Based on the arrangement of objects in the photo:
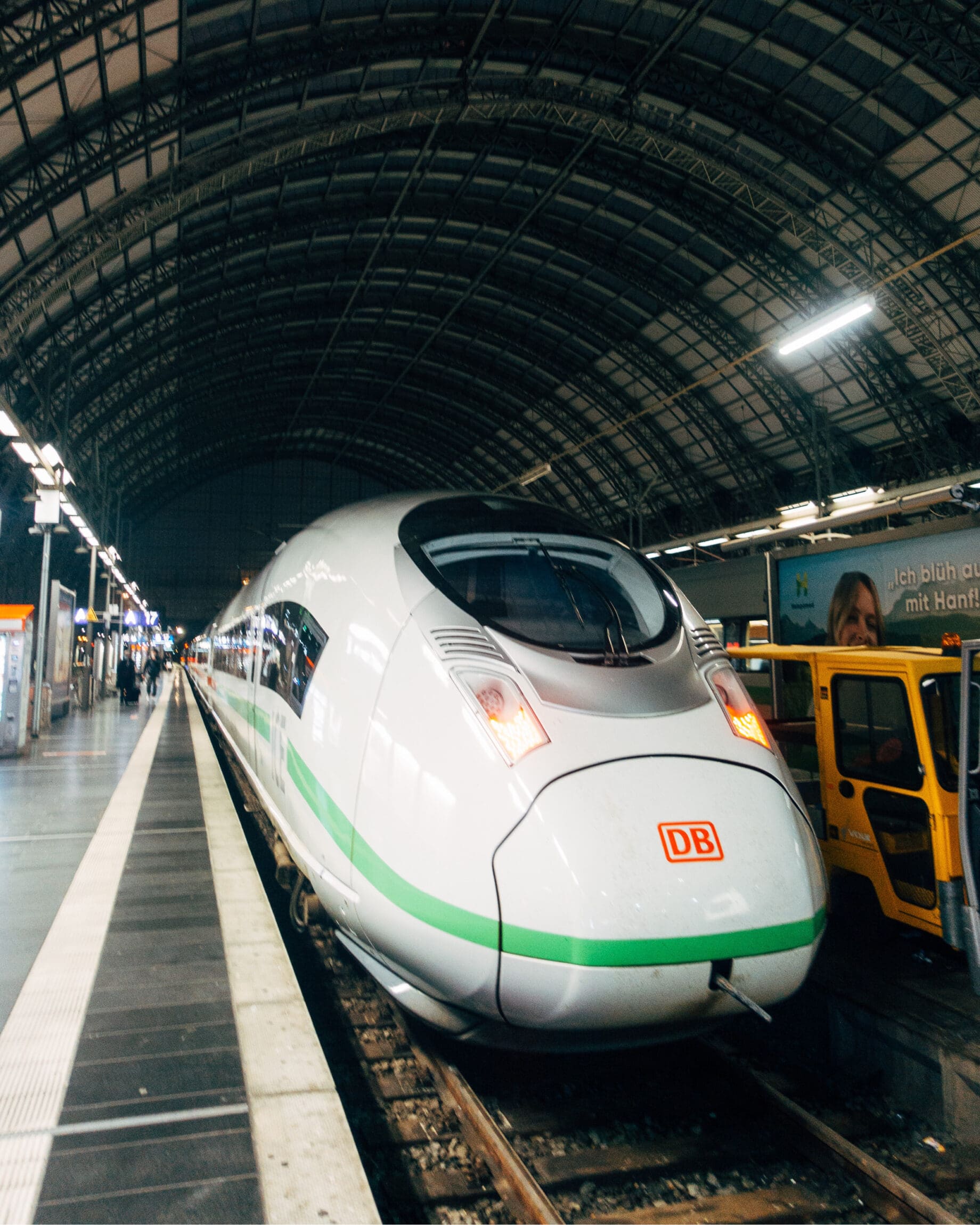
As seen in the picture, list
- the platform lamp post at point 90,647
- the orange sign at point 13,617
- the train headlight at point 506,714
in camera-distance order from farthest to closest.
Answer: the platform lamp post at point 90,647 < the orange sign at point 13,617 < the train headlight at point 506,714

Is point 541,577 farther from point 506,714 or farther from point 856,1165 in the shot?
point 856,1165

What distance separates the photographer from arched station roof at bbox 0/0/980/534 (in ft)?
53.3

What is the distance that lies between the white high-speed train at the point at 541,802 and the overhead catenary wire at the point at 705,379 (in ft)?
34.7

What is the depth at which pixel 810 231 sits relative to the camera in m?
19.3

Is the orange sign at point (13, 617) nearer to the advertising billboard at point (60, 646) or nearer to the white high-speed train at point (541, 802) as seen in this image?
the advertising billboard at point (60, 646)

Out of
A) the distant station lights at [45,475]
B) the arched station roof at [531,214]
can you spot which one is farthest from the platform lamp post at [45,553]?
the arched station roof at [531,214]

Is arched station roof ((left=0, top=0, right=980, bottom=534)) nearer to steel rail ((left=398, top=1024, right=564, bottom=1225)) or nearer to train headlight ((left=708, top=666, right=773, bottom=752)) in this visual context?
train headlight ((left=708, top=666, right=773, bottom=752))

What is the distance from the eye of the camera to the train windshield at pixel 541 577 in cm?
397

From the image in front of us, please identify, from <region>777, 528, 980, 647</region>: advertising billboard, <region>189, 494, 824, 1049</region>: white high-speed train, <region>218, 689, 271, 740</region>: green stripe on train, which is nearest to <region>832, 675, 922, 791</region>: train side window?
<region>189, 494, 824, 1049</region>: white high-speed train

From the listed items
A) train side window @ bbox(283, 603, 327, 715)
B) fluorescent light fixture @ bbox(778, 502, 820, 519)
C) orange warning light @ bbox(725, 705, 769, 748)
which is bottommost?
orange warning light @ bbox(725, 705, 769, 748)

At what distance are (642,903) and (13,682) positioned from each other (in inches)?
484

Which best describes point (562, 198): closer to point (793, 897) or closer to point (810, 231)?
point (810, 231)

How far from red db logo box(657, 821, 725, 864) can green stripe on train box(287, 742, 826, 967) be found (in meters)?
0.28

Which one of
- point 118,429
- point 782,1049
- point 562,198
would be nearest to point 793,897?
point 782,1049
